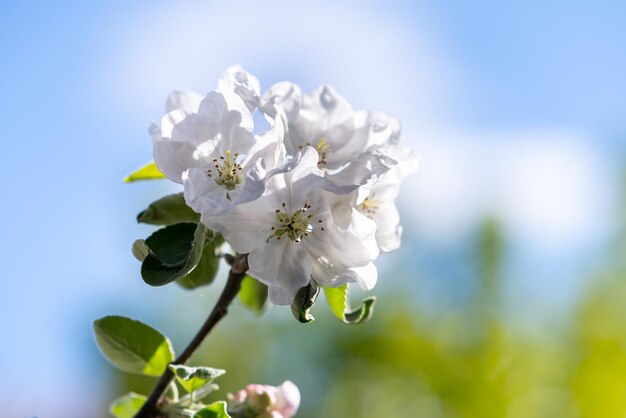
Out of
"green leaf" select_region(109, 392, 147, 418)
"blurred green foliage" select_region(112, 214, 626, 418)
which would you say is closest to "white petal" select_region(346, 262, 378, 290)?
"green leaf" select_region(109, 392, 147, 418)

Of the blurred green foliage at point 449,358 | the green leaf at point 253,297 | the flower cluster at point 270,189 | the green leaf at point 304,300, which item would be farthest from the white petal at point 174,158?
the blurred green foliage at point 449,358

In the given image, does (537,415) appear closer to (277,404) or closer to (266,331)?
(266,331)

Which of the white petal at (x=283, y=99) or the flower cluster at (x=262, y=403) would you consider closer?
the white petal at (x=283, y=99)

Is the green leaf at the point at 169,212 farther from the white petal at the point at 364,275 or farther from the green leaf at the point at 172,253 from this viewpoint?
the white petal at the point at 364,275

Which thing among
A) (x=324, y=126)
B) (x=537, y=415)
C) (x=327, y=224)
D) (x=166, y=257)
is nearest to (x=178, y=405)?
(x=166, y=257)

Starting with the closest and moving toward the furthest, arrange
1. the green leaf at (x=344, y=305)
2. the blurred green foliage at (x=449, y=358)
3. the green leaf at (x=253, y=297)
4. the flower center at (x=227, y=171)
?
the flower center at (x=227, y=171) < the green leaf at (x=344, y=305) < the green leaf at (x=253, y=297) < the blurred green foliage at (x=449, y=358)

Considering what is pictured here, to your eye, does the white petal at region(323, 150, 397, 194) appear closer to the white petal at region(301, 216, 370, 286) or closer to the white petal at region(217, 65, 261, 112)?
the white petal at region(301, 216, 370, 286)
